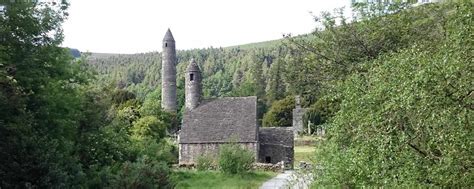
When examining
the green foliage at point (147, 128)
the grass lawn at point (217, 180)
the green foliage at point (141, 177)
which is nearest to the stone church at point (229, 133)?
the green foliage at point (147, 128)

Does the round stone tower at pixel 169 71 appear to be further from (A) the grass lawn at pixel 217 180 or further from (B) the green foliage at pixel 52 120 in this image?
(B) the green foliage at pixel 52 120

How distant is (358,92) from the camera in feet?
43.8

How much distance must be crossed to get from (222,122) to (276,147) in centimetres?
447

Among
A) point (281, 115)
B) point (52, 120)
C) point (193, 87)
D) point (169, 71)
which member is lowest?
point (281, 115)

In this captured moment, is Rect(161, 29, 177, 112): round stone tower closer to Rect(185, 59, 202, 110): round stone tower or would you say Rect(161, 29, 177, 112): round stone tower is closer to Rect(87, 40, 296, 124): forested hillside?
Rect(185, 59, 202, 110): round stone tower

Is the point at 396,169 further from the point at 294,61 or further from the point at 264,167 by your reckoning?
the point at 264,167

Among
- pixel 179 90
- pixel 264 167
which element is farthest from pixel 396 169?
pixel 179 90

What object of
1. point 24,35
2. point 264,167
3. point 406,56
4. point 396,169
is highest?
point 24,35

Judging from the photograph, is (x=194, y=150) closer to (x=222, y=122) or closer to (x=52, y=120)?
(x=222, y=122)

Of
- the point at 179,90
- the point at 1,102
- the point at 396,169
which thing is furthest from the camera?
the point at 179,90

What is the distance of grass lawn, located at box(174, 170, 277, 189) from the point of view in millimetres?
26797

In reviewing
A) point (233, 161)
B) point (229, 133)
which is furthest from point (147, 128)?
point (233, 161)

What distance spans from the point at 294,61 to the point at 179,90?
6901 cm

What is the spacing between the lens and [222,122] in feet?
140
